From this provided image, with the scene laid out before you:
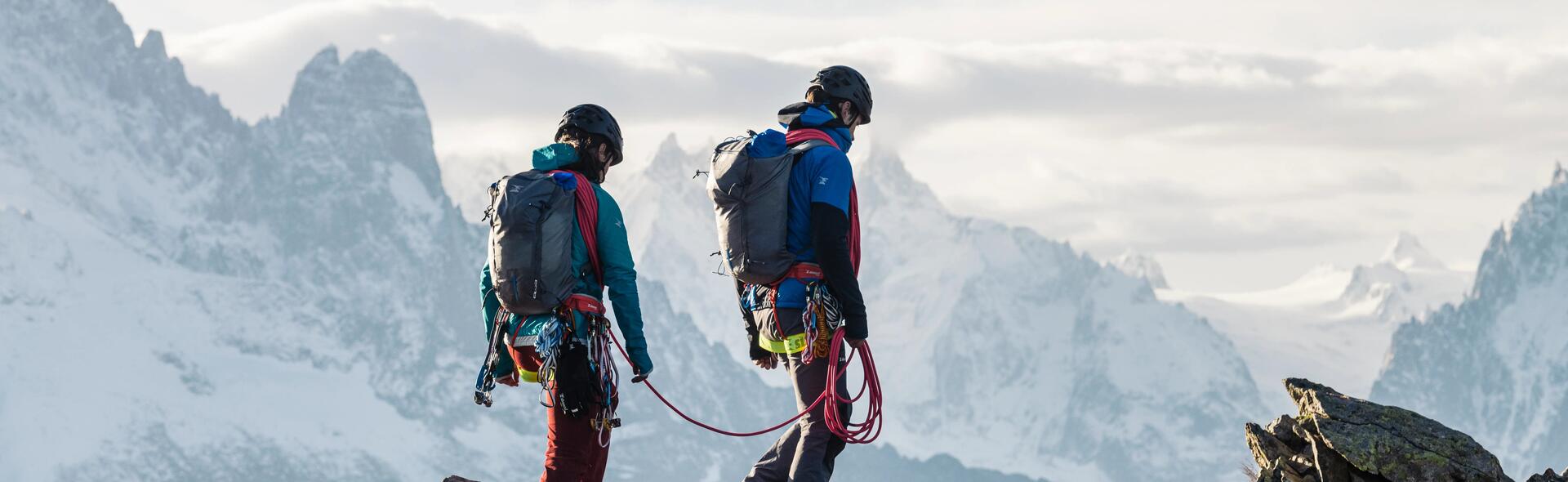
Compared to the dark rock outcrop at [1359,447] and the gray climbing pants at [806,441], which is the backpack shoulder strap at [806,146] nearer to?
the gray climbing pants at [806,441]

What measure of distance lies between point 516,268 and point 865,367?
2.63 meters

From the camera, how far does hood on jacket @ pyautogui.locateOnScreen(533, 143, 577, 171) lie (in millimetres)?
13938

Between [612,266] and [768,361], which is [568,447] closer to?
[612,266]

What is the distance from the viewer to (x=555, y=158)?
13938mm

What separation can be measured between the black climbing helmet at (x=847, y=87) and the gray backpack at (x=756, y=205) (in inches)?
31.0

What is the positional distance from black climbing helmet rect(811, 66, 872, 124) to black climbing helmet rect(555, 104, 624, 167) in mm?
1680

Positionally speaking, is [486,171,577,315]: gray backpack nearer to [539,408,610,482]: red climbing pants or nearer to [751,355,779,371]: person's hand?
[539,408,610,482]: red climbing pants

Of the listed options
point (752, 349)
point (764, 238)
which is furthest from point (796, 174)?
point (752, 349)

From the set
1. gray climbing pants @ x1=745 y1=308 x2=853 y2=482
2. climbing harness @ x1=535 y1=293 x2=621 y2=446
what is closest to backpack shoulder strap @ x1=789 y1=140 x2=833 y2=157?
gray climbing pants @ x1=745 y1=308 x2=853 y2=482

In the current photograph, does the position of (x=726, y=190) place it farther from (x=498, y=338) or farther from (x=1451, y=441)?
(x=1451, y=441)

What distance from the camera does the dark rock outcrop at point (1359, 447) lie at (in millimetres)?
12891

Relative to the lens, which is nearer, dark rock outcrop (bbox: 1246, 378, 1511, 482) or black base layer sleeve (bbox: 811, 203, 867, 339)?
dark rock outcrop (bbox: 1246, 378, 1511, 482)

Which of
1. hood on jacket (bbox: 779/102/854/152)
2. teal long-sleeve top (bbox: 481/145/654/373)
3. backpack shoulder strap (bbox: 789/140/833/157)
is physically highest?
hood on jacket (bbox: 779/102/854/152)

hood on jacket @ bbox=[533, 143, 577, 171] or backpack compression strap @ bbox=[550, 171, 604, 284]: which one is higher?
hood on jacket @ bbox=[533, 143, 577, 171]
